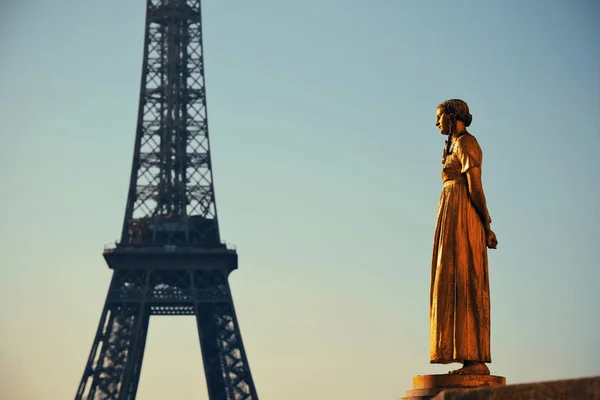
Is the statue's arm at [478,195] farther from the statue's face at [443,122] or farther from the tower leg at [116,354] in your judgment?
the tower leg at [116,354]

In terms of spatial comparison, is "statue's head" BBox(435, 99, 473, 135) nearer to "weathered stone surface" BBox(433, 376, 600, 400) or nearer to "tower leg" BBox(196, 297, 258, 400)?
"weathered stone surface" BBox(433, 376, 600, 400)

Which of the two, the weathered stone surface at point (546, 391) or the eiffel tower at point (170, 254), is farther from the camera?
the eiffel tower at point (170, 254)

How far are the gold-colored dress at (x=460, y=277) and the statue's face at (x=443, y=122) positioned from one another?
1.16ft

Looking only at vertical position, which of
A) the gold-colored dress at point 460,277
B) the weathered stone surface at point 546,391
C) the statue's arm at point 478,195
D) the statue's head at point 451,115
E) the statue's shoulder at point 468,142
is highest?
the statue's head at point 451,115

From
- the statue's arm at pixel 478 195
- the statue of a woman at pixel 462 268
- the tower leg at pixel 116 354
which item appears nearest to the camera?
the statue of a woman at pixel 462 268

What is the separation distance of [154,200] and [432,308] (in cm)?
7960

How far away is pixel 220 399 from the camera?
8738cm

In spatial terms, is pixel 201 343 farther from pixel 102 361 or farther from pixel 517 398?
pixel 517 398

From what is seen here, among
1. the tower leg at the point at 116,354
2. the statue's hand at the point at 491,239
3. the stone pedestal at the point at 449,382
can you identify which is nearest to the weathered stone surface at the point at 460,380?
the stone pedestal at the point at 449,382

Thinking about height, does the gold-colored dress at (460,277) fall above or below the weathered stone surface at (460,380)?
above

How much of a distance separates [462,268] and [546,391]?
280cm

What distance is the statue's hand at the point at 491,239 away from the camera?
1192cm

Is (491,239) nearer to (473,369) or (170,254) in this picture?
(473,369)

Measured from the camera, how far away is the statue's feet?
458 inches
